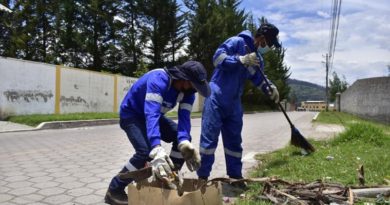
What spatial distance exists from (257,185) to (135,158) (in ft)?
4.72

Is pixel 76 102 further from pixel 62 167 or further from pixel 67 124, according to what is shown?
pixel 62 167

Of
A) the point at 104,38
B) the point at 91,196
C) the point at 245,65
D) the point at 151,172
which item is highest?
the point at 104,38

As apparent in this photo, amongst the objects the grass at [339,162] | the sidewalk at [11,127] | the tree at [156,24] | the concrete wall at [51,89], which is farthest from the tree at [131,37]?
the grass at [339,162]

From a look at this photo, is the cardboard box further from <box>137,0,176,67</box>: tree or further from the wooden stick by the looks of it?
<box>137,0,176,67</box>: tree

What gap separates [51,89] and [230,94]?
13.9m

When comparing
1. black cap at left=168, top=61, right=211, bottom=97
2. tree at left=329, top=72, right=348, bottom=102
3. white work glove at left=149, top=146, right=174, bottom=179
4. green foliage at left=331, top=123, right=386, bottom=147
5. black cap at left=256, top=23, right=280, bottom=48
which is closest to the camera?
white work glove at left=149, top=146, right=174, bottom=179

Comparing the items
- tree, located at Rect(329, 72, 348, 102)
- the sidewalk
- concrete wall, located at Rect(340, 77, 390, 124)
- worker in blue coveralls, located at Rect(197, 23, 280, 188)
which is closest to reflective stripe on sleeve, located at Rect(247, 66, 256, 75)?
worker in blue coveralls, located at Rect(197, 23, 280, 188)

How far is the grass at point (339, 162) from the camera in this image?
5094 millimetres

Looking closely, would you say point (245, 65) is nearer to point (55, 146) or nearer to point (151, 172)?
point (151, 172)

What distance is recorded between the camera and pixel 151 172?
130 inches

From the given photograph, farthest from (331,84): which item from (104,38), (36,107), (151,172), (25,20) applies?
(151,172)

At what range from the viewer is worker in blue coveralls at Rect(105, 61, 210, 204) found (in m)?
3.38

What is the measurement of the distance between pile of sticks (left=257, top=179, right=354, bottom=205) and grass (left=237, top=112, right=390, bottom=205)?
0.18 m

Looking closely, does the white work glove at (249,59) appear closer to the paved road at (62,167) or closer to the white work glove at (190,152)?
the white work glove at (190,152)
